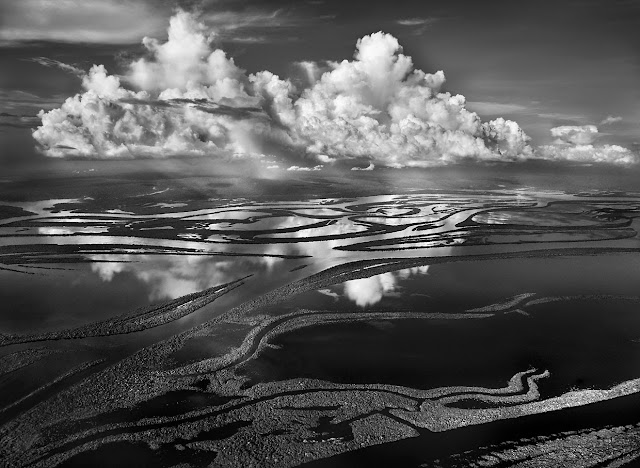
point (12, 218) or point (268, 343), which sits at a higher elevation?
point (12, 218)

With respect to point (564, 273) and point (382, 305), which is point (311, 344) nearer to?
point (382, 305)

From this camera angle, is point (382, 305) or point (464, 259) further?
point (464, 259)

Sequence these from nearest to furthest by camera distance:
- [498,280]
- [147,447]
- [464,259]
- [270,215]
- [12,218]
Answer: [147,447] → [498,280] → [464,259] → [12,218] → [270,215]

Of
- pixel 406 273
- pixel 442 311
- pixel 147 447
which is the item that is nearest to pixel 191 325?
pixel 147 447

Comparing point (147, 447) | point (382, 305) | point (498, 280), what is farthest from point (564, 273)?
point (147, 447)

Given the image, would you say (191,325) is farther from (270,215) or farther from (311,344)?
(270,215)

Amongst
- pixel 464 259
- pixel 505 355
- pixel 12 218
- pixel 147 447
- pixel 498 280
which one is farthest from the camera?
pixel 12 218
